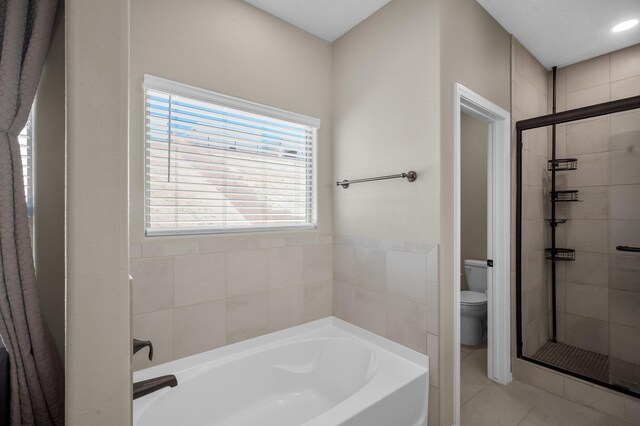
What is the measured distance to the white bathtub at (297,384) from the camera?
4.78 ft

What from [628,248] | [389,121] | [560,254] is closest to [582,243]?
[560,254]

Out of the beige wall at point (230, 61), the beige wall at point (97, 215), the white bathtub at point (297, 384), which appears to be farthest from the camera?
the beige wall at point (230, 61)

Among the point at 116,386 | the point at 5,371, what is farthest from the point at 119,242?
the point at 5,371

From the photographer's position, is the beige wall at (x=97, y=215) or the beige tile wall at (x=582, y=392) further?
the beige tile wall at (x=582, y=392)

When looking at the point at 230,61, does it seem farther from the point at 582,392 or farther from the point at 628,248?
the point at 582,392

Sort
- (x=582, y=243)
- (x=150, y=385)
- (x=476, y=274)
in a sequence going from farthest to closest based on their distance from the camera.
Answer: (x=476, y=274), (x=582, y=243), (x=150, y=385)

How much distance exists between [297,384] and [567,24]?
10.1 ft

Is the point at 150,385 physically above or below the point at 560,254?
below

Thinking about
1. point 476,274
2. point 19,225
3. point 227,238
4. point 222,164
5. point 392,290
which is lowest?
point 476,274

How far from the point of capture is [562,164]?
255cm

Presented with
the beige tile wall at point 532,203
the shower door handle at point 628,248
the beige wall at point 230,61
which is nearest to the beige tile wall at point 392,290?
the beige wall at point 230,61

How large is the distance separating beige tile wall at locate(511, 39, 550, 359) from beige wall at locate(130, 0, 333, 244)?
1.51 metres

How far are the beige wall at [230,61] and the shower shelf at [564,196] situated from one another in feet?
6.30

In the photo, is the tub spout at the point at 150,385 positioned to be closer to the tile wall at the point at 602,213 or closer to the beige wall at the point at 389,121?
the beige wall at the point at 389,121
